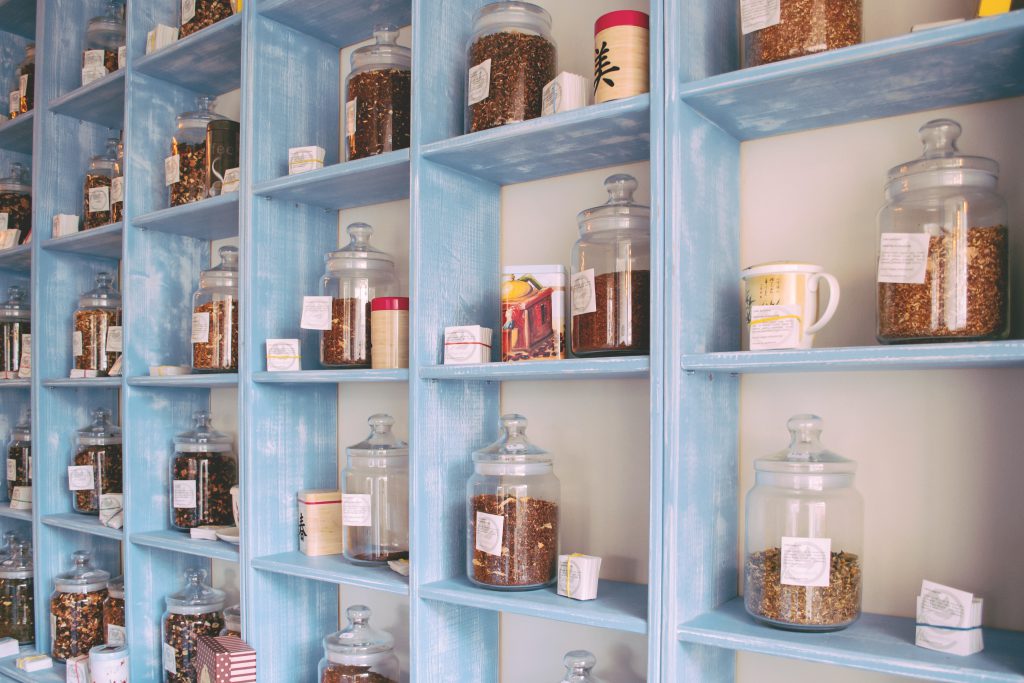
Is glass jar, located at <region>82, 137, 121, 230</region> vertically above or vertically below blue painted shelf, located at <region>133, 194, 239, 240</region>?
above

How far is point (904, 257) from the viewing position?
118 cm

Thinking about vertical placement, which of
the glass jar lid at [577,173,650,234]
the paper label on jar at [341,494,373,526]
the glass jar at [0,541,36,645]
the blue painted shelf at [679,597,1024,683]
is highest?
the glass jar lid at [577,173,650,234]

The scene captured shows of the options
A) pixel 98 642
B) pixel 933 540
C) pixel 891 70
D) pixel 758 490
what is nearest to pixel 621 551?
pixel 758 490

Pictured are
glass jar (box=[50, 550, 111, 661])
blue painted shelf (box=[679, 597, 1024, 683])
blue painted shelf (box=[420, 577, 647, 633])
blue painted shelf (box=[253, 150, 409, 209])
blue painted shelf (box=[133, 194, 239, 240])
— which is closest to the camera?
blue painted shelf (box=[679, 597, 1024, 683])

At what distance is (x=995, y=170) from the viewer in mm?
1205

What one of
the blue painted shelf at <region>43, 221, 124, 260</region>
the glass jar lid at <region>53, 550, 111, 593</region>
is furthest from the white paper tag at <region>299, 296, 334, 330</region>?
the glass jar lid at <region>53, 550, 111, 593</region>

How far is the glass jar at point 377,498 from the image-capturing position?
6.01ft

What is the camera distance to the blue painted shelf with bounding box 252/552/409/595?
1668mm

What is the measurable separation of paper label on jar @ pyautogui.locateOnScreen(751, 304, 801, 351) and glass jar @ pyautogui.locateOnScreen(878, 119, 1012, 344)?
117 millimetres

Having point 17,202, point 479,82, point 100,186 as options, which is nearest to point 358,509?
point 479,82

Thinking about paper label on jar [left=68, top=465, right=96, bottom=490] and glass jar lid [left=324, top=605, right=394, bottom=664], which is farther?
paper label on jar [left=68, top=465, right=96, bottom=490]

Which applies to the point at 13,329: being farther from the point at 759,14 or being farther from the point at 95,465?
the point at 759,14

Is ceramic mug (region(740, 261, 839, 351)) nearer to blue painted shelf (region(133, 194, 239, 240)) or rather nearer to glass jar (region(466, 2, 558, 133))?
glass jar (region(466, 2, 558, 133))

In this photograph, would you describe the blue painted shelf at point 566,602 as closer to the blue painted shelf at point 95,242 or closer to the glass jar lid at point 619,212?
the glass jar lid at point 619,212
